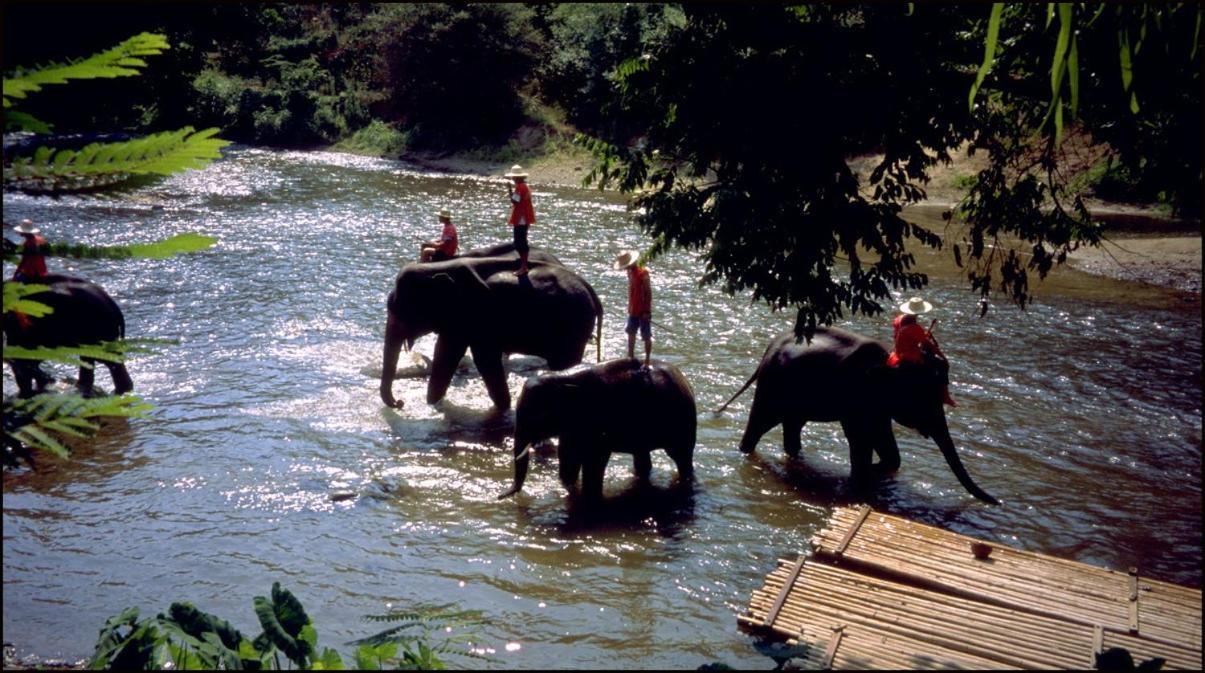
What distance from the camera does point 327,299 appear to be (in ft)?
57.1

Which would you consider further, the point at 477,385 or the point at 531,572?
the point at 477,385

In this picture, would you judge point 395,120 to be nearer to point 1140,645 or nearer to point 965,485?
point 965,485

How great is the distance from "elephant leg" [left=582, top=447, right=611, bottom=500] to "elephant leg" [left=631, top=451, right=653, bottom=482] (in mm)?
744

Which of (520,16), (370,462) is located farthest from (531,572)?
(520,16)

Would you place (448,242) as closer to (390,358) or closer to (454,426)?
(390,358)

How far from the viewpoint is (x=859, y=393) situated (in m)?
10.0

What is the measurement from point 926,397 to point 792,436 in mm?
1610

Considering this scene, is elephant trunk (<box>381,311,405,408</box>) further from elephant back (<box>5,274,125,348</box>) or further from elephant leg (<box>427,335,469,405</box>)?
elephant back (<box>5,274,125,348</box>)

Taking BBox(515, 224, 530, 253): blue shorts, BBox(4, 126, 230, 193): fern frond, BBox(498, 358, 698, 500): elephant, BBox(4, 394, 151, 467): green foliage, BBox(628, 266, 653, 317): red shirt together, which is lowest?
BBox(498, 358, 698, 500): elephant

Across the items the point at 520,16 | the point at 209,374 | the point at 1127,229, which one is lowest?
the point at 209,374

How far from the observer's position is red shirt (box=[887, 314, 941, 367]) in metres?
9.72

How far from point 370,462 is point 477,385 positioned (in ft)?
9.39

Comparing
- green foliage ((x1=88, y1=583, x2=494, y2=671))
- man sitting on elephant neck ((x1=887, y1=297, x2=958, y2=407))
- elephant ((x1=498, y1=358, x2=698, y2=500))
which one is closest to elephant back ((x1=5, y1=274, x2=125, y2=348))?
elephant ((x1=498, y1=358, x2=698, y2=500))

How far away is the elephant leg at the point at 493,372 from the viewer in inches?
470
